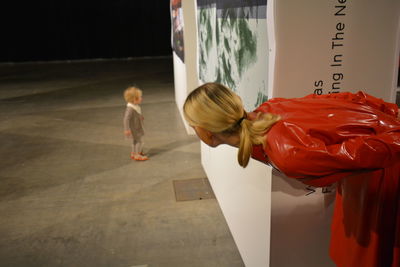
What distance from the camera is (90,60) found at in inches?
701

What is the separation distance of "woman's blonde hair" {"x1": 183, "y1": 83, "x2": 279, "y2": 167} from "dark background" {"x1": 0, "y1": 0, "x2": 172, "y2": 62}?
672 inches

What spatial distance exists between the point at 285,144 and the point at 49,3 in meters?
18.0

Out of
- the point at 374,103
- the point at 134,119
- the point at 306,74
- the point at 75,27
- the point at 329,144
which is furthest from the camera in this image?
the point at 75,27

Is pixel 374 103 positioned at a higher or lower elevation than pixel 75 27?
higher

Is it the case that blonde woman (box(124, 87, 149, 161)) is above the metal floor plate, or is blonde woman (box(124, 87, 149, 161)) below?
above

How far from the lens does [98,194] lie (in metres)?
4.60

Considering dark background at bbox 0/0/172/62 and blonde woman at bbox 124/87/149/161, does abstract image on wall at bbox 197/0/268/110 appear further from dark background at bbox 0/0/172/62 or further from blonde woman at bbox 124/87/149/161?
dark background at bbox 0/0/172/62

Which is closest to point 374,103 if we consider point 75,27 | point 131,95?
point 131,95

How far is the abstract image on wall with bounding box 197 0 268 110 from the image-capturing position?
2.34 meters

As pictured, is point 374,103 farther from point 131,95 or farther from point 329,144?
point 131,95

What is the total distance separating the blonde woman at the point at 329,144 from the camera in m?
1.50

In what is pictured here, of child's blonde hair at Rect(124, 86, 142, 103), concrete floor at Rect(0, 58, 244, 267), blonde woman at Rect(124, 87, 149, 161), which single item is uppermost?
child's blonde hair at Rect(124, 86, 142, 103)

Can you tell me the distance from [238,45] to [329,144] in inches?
55.7

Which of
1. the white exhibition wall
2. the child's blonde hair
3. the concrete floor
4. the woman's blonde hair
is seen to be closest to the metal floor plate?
the concrete floor
